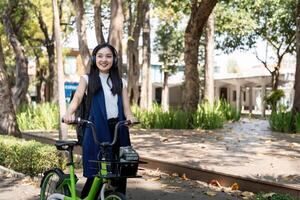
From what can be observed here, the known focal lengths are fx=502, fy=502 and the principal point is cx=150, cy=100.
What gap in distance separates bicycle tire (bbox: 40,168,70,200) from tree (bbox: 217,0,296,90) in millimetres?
18095

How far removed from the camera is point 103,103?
4883mm

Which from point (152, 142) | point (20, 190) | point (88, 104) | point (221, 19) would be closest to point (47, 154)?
point (20, 190)

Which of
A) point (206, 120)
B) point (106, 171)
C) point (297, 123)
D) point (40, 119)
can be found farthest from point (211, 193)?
point (40, 119)

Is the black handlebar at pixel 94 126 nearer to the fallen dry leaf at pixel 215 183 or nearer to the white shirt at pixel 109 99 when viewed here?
the white shirt at pixel 109 99

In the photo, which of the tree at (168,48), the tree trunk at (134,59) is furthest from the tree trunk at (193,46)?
the tree at (168,48)

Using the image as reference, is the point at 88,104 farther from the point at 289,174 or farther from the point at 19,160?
the point at 19,160

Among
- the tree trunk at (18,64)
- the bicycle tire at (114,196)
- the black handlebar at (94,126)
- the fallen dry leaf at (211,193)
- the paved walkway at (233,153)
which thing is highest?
the tree trunk at (18,64)

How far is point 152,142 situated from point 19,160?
4.11 metres

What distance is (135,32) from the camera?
83.1 ft

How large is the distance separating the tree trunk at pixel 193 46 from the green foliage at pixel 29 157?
325 inches

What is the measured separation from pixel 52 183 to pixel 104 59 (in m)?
1.63

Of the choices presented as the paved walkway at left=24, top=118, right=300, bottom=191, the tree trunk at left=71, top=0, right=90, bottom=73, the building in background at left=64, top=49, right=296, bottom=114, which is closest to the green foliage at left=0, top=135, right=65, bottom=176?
the paved walkway at left=24, top=118, right=300, bottom=191

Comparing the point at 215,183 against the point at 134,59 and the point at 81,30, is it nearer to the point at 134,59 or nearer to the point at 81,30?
the point at 81,30

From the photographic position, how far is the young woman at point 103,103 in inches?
190
